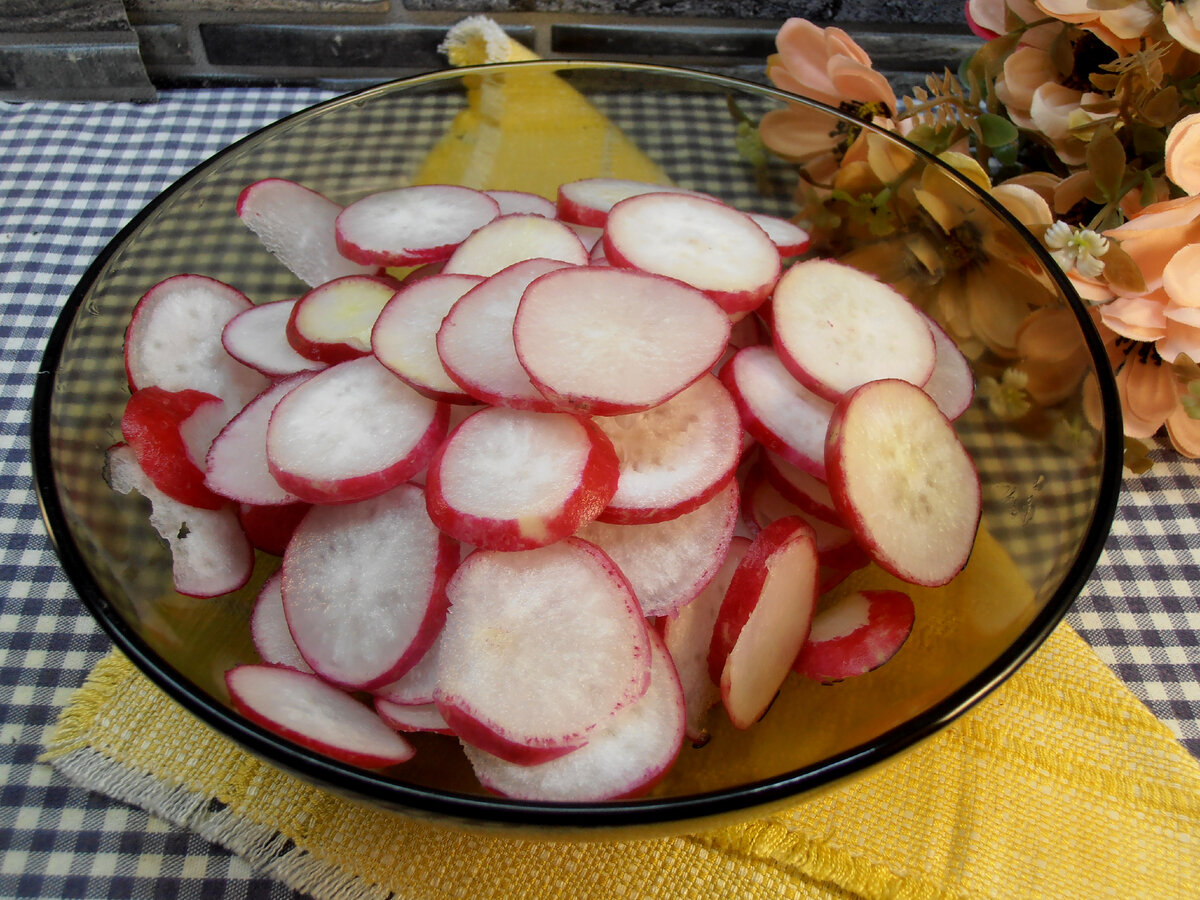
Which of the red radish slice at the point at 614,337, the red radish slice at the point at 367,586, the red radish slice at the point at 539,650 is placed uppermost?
the red radish slice at the point at 614,337

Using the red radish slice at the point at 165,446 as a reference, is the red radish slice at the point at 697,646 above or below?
below

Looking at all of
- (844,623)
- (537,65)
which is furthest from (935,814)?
(537,65)

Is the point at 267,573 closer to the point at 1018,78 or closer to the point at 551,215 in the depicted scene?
the point at 551,215

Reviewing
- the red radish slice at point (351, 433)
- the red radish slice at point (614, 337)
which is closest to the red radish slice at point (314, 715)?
the red radish slice at point (351, 433)

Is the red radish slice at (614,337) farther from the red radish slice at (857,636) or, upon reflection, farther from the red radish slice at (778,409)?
the red radish slice at (857,636)

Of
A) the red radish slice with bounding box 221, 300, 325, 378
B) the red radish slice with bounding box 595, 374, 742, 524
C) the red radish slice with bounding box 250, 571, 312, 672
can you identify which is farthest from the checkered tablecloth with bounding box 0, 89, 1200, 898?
the red radish slice with bounding box 595, 374, 742, 524

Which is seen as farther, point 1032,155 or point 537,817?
point 1032,155
